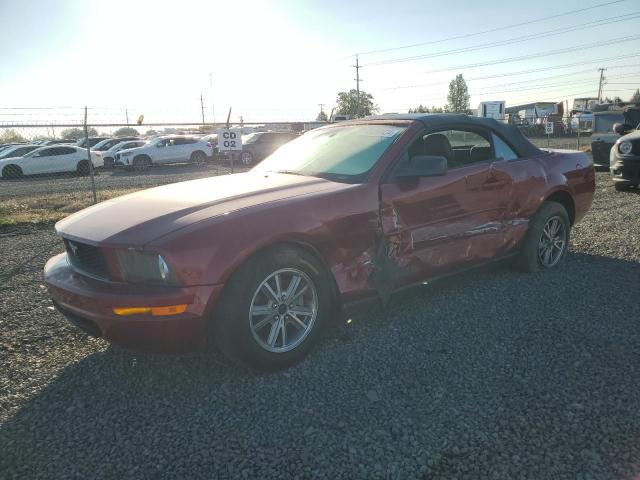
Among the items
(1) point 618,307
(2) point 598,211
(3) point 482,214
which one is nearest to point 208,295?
(3) point 482,214

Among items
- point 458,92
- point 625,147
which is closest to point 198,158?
point 625,147

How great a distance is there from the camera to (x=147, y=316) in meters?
2.65

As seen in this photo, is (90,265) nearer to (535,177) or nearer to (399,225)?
(399,225)

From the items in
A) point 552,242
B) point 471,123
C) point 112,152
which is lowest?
point 552,242

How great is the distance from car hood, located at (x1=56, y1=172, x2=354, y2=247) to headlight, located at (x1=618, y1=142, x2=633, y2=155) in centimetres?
823

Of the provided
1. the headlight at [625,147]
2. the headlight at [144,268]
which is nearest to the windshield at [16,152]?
the headlight at [144,268]

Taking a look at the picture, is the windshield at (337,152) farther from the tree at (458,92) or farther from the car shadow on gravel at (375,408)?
the tree at (458,92)

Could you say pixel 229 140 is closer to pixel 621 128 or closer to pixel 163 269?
pixel 163 269

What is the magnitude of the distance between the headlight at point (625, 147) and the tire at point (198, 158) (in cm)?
1850

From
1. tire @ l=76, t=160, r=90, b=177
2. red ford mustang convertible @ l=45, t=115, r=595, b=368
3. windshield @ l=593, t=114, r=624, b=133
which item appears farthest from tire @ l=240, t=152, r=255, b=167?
red ford mustang convertible @ l=45, t=115, r=595, b=368

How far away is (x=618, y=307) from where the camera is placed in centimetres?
394

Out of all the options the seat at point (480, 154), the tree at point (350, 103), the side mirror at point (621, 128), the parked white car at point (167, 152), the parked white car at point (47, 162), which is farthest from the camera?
the tree at point (350, 103)

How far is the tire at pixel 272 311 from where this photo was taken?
282 centimetres

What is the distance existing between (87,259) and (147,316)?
2.29 ft
